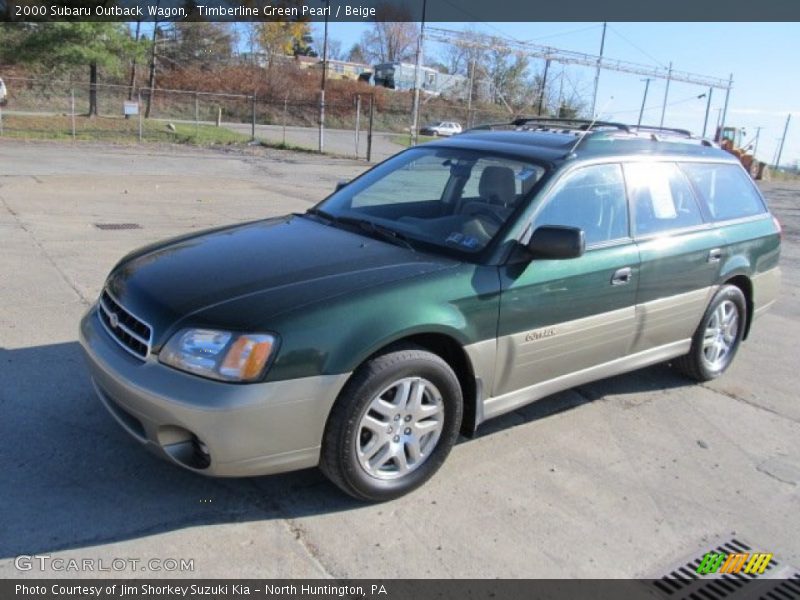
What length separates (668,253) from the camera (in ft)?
14.5

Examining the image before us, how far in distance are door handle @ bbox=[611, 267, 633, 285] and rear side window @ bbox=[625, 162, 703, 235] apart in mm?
319

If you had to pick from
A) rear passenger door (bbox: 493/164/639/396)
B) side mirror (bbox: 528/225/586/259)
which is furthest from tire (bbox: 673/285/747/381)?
side mirror (bbox: 528/225/586/259)

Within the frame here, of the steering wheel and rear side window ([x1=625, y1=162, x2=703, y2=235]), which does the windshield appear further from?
rear side window ([x1=625, y1=162, x2=703, y2=235])

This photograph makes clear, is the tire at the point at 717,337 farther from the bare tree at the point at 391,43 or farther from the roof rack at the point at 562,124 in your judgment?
the bare tree at the point at 391,43

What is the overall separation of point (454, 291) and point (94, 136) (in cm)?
2526

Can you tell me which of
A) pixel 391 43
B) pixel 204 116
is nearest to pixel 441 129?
pixel 204 116

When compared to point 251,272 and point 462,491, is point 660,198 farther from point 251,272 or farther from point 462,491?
point 251,272

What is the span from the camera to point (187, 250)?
3.72 meters

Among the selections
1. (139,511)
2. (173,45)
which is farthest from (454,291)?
(173,45)

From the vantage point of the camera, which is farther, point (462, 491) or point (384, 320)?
point (462, 491)

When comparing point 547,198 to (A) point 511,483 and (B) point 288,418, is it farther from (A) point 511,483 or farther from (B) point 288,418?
(B) point 288,418

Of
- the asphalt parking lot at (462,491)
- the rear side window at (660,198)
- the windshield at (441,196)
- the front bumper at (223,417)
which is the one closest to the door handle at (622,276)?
the rear side window at (660,198)

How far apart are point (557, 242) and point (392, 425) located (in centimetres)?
124

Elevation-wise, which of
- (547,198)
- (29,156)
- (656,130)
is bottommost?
(29,156)
